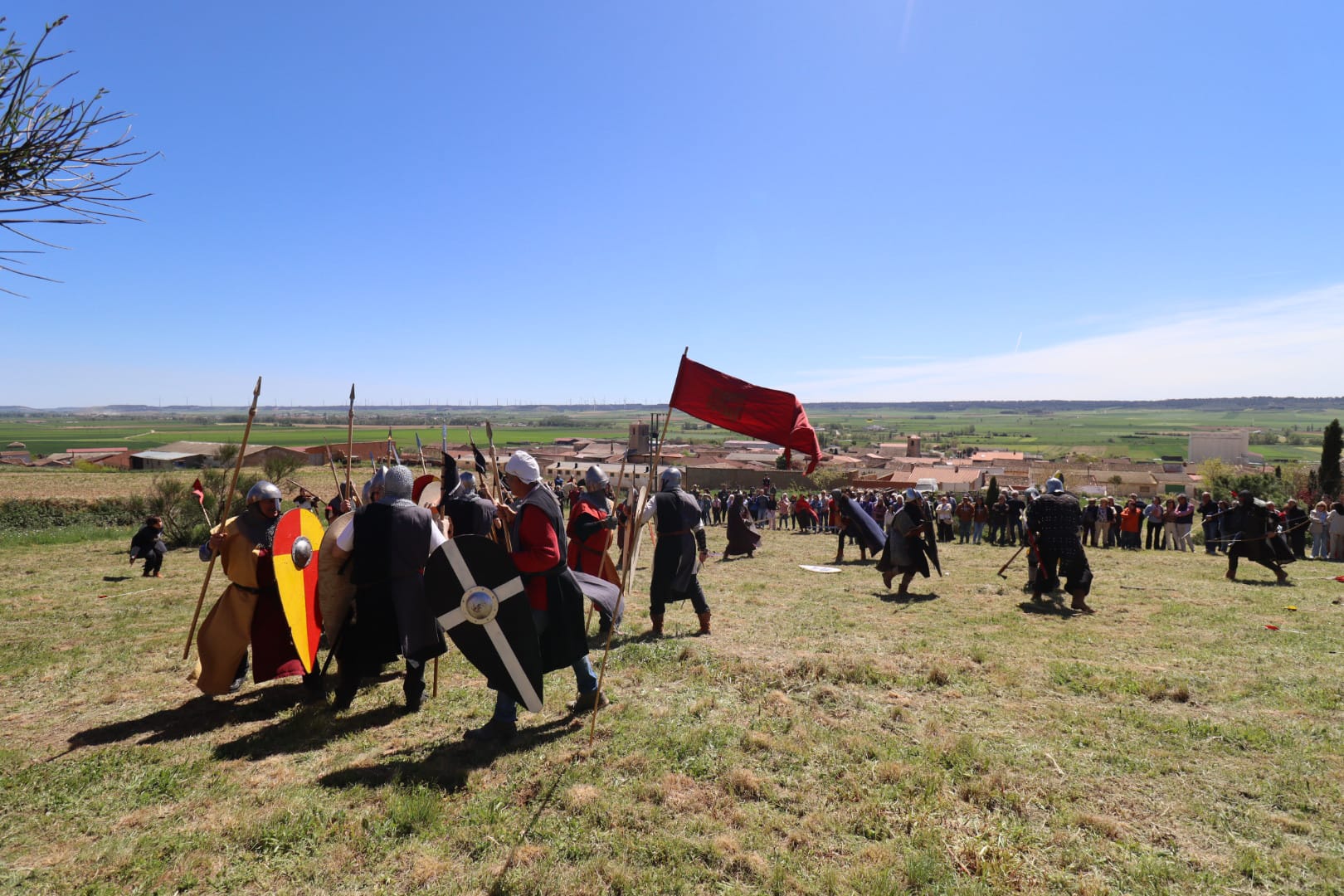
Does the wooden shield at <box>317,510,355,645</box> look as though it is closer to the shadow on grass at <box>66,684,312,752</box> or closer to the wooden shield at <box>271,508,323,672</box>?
the wooden shield at <box>271,508,323,672</box>

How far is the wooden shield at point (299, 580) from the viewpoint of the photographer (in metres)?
5.27

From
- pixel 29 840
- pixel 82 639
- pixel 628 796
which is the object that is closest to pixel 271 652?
pixel 29 840

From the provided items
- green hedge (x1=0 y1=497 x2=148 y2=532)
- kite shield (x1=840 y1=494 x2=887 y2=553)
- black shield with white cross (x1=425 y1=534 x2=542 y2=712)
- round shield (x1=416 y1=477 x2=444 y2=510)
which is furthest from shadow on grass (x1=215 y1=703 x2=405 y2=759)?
green hedge (x1=0 y1=497 x2=148 y2=532)

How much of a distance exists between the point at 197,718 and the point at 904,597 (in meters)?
8.43

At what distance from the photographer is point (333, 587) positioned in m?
5.24

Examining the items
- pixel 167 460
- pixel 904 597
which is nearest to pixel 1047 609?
pixel 904 597

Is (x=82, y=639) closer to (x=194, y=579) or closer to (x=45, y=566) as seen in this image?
(x=194, y=579)

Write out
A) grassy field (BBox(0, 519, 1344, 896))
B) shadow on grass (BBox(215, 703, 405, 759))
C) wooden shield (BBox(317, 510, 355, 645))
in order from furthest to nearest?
wooden shield (BBox(317, 510, 355, 645)) → shadow on grass (BBox(215, 703, 405, 759)) → grassy field (BBox(0, 519, 1344, 896))

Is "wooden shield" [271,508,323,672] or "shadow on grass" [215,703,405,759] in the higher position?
"wooden shield" [271,508,323,672]

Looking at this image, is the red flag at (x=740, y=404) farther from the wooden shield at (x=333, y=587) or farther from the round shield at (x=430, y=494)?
the round shield at (x=430, y=494)

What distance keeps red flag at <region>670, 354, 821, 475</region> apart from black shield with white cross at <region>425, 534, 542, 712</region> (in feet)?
7.67

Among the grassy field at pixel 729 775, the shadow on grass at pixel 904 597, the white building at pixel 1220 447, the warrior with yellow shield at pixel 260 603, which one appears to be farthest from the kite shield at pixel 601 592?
the white building at pixel 1220 447

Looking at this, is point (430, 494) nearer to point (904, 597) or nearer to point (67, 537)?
point (904, 597)

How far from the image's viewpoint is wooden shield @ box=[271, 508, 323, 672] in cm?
527
